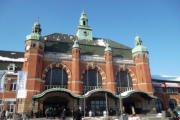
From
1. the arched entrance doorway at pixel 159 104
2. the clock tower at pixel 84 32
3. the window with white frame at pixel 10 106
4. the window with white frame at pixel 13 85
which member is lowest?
the arched entrance doorway at pixel 159 104

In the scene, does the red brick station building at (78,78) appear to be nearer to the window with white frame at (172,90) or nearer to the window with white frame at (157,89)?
the window with white frame at (157,89)

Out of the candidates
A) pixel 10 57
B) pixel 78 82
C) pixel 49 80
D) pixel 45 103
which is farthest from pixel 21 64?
pixel 78 82

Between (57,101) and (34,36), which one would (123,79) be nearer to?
(57,101)

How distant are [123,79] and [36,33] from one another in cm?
1969

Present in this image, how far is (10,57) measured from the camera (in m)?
31.5

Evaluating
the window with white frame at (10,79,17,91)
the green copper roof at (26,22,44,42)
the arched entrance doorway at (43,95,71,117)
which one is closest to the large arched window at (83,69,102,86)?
the arched entrance doorway at (43,95,71,117)

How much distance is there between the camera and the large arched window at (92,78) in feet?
98.7

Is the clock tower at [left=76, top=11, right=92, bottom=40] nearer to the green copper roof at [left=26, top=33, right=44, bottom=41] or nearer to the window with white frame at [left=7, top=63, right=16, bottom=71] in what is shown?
the green copper roof at [left=26, top=33, right=44, bottom=41]

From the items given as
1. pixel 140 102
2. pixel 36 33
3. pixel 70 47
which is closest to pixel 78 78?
pixel 70 47

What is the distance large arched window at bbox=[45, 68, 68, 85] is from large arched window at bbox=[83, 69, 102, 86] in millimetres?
3852

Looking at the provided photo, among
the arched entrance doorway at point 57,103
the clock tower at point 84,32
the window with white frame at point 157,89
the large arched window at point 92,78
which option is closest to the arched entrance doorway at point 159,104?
the window with white frame at point 157,89

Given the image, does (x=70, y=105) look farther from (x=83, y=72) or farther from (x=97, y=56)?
(x=97, y=56)

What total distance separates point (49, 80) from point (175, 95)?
29834 millimetres

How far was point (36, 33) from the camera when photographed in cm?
3020
